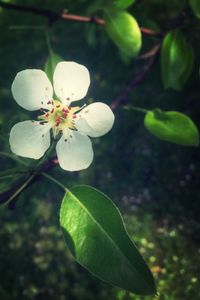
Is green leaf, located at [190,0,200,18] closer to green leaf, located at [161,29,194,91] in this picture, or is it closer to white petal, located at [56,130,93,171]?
green leaf, located at [161,29,194,91]

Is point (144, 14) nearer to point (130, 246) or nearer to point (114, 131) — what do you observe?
point (114, 131)

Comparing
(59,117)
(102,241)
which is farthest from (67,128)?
(102,241)

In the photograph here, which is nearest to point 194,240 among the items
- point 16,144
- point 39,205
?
point 39,205

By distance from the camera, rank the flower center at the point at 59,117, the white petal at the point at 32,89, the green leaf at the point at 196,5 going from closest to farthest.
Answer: the white petal at the point at 32,89 < the flower center at the point at 59,117 < the green leaf at the point at 196,5

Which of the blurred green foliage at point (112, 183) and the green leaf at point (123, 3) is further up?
the green leaf at point (123, 3)

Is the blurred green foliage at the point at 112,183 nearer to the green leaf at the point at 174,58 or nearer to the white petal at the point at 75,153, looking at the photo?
the green leaf at the point at 174,58

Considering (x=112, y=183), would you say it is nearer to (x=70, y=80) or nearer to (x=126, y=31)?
(x=126, y=31)

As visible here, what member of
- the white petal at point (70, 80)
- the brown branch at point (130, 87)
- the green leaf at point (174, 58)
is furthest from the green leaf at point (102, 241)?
the green leaf at point (174, 58)

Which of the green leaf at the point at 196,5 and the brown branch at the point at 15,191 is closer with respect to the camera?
the brown branch at the point at 15,191
